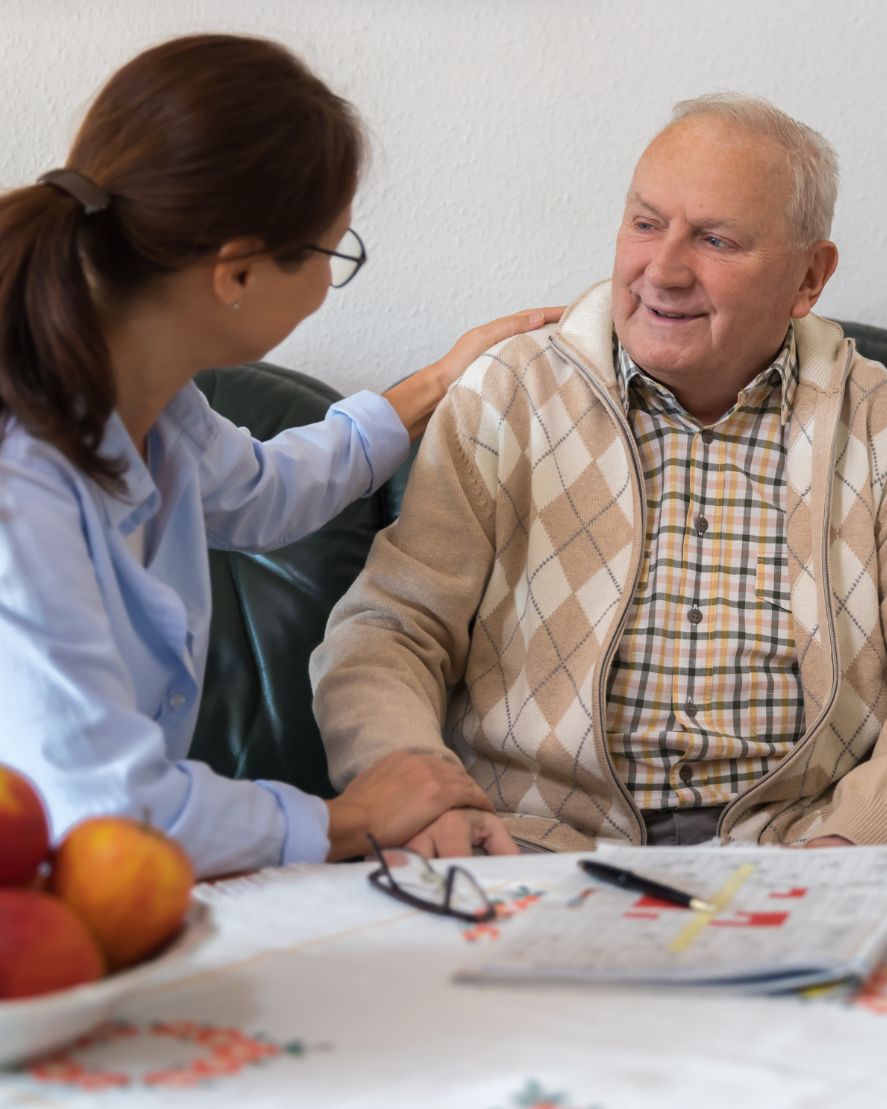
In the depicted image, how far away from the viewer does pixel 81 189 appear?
113cm

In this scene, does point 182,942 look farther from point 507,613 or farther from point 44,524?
point 507,613

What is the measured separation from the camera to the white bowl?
669 millimetres

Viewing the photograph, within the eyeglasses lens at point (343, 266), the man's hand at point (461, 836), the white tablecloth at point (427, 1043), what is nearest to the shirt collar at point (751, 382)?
the eyeglasses lens at point (343, 266)

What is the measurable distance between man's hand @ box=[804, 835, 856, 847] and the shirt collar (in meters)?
0.56

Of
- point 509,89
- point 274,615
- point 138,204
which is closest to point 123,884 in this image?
point 138,204

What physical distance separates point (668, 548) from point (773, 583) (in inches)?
5.6

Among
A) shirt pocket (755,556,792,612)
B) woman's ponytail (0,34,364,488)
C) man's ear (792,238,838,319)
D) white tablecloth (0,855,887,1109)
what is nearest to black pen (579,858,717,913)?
white tablecloth (0,855,887,1109)

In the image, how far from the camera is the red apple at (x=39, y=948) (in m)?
0.68

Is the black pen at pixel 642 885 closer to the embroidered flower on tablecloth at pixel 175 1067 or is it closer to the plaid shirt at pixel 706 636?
the embroidered flower on tablecloth at pixel 175 1067

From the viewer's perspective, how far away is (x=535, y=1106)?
68 centimetres

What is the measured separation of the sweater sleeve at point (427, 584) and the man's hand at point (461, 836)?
275mm

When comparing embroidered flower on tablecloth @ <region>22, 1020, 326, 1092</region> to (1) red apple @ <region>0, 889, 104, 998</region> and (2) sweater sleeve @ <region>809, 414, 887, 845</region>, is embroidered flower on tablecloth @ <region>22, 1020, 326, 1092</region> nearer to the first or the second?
(1) red apple @ <region>0, 889, 104, 998</region>

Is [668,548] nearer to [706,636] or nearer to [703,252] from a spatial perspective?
[706,636]

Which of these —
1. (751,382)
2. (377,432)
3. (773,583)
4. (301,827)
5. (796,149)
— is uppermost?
(796,149)
